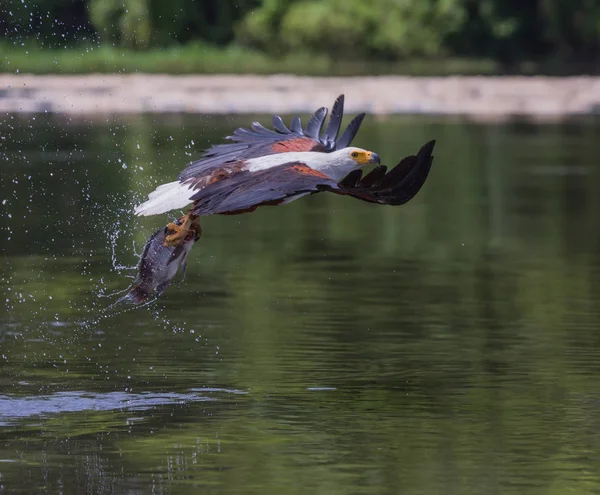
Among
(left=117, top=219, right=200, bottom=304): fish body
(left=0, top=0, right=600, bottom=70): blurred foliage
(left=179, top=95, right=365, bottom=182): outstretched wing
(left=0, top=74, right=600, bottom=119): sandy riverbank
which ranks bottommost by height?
(left=117, top=219, right=200, bottom=304): fish body

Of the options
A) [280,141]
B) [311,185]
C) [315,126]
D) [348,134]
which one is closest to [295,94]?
[315,126]

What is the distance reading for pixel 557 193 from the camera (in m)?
25.6

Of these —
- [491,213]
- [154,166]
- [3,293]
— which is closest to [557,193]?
[491,213]

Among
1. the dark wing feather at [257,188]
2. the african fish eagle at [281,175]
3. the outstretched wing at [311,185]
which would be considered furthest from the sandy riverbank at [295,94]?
the outstretched wing at [311,185]

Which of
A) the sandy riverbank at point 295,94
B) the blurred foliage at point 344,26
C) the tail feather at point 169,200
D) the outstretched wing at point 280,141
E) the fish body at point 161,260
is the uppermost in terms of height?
the blurred foliage at point 344,26

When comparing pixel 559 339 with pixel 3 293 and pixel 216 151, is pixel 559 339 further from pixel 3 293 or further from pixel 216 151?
pixel 3 293

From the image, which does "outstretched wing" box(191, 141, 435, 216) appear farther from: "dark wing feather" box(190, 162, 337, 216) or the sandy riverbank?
the sandy riverbank

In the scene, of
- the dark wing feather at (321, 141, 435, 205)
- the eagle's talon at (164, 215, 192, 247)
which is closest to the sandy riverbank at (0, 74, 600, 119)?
the eagle's talon at (164, 215, 192, 247)

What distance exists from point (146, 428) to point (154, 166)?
18.0 metres

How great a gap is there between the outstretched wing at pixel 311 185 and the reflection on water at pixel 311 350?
1.21m

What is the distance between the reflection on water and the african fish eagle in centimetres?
119

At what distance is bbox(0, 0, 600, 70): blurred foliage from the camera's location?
173 feet

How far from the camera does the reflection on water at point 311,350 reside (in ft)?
32.3

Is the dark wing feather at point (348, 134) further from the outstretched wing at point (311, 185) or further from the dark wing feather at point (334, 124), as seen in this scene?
the outstretched wing at point (311, 185)
